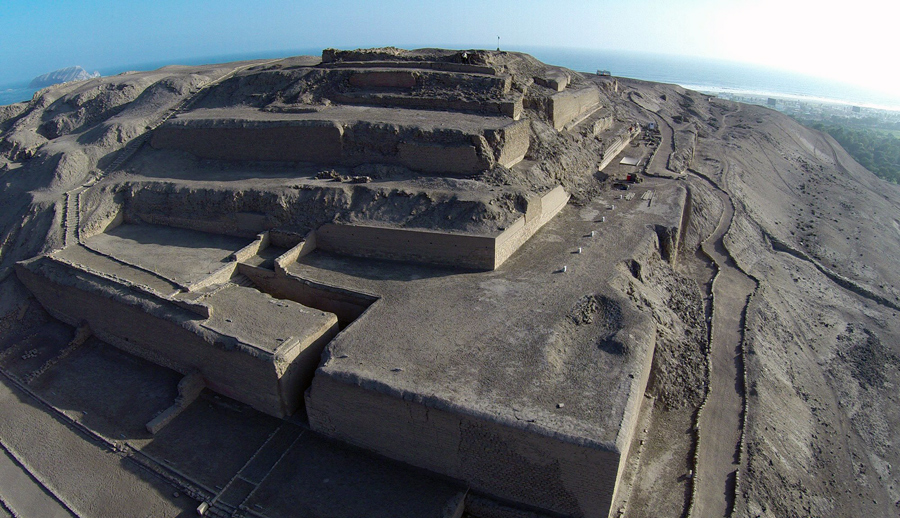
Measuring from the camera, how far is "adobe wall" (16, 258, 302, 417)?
10188 millimetres

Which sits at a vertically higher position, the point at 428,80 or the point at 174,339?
the point at 428,80

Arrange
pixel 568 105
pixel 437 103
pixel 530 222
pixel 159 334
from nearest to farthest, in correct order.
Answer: pixel 159 334 → pixel 530 222 → pixel 437 103 → pixel 568 105

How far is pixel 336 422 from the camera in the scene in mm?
9492

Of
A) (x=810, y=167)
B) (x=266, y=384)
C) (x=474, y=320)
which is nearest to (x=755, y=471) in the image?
(x=474, y=320)

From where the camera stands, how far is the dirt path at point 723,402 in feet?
28.9

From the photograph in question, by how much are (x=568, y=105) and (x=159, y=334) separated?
621 inches

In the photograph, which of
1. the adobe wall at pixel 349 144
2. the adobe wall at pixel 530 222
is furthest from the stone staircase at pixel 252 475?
the adobe wall at pixel 349 144

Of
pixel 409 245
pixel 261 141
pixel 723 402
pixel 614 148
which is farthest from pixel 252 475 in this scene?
pixel 614 148

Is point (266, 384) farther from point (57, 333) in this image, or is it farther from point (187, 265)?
point (57, 333)

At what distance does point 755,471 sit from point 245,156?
659 inches

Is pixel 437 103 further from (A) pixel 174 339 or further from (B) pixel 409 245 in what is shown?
(A) pixel 174 339

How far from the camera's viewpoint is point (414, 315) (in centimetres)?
1065

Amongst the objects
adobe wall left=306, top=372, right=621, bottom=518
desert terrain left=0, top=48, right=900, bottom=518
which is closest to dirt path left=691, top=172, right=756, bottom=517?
desert terrain left=0, top=48, right=900, bottom=518

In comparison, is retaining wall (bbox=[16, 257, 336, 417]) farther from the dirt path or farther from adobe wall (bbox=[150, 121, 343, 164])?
the dirt path
